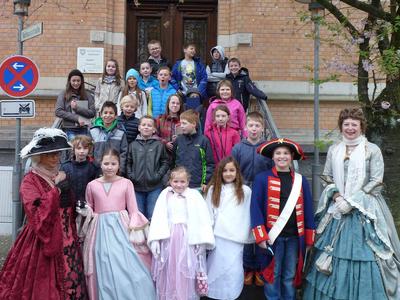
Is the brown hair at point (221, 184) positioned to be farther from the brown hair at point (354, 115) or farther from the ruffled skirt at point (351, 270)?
the brown hair at point (354, 115)

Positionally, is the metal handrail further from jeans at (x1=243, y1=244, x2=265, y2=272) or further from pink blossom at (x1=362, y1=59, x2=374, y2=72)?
jeans at (x1=243, y1=244, x2=265, y2=272)

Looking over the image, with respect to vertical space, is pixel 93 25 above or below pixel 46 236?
above

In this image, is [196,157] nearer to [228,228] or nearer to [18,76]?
[228,228]

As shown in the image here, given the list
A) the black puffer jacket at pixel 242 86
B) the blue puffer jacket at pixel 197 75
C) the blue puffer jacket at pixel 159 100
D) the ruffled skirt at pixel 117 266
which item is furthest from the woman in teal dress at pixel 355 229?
the blue puffer jacket at pixel 197 75

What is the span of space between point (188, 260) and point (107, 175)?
3.86ft

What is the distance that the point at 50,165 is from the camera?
4.50 m

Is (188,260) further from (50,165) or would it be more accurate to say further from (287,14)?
(287,14)

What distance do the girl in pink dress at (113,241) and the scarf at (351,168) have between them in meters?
2.00

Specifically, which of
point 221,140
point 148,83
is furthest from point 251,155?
point 148,83

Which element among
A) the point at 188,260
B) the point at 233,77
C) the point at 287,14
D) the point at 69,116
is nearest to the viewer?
the point at 188,260

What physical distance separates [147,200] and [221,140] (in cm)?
122

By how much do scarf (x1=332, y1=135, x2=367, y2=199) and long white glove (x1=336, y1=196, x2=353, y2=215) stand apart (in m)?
0.06

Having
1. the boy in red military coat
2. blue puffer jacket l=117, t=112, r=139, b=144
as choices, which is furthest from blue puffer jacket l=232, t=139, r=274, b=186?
blue puffer jacket l=117, t=112, r=139, b=144

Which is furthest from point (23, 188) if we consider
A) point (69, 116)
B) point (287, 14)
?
point (287, 14)
